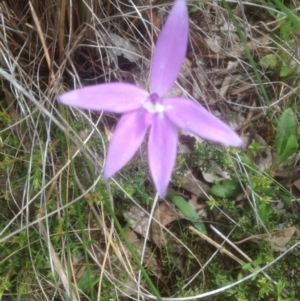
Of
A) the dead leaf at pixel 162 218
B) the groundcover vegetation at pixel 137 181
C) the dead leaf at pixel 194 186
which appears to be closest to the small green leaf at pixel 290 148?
the groundcover vegetation at pixel 137 181

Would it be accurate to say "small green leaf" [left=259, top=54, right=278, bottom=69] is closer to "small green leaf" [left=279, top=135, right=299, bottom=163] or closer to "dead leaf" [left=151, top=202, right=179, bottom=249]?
"small green leaf" [left=279, top=135, right=299, bottom=163]

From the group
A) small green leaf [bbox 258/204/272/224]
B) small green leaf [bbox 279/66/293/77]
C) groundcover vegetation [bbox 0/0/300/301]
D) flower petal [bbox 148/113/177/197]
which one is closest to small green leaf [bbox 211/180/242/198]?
groundcover vegetation [bbox 0/0/300/301]

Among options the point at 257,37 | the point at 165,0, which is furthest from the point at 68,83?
the point at 257,37

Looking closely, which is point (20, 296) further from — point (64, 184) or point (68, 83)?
point (68, 83)

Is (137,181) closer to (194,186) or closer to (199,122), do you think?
(194,186)

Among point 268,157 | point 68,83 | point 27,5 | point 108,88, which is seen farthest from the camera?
point 268,157

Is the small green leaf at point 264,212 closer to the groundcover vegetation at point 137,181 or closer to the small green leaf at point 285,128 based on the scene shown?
the groundcover vegetation at point 137,181
